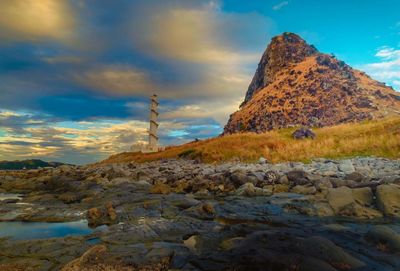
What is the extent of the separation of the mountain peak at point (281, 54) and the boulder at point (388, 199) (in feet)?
243

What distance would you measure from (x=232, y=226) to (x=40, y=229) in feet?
15.5

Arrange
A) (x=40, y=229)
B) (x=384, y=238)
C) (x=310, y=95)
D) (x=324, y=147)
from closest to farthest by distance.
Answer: (x=384, y=238), (x=40, y=229), (x=324, y=147), (x=310, y=95)

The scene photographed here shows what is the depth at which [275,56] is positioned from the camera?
278 ft

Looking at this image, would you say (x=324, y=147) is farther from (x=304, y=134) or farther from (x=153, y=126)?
(x=153, y=126)

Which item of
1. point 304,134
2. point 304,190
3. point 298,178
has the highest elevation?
point 304,134

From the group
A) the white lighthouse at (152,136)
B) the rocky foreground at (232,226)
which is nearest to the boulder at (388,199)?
the rocky foreground at (232,226)

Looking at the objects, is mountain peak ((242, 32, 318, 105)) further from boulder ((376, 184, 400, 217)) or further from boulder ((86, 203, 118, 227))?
boulder ((86, 203, 118, 227))

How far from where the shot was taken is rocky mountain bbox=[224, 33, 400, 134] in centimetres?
6231

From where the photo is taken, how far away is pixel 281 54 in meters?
84.4

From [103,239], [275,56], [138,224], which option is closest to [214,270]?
[103,239]

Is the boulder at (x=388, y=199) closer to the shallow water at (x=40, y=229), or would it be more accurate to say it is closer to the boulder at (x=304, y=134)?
the shallow water at (x=40, y=229)

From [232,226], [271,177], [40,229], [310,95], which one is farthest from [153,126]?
[232,226]

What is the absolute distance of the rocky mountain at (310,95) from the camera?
62312 mm

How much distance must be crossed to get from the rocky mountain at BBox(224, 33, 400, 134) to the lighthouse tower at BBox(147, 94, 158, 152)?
19363mm
